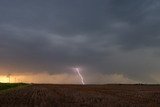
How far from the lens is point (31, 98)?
51.2 m

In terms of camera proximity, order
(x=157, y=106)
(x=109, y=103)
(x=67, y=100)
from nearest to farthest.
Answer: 1. (x=157, y=106)
2. (x=109, y=103)
3. (x=67, y=100)

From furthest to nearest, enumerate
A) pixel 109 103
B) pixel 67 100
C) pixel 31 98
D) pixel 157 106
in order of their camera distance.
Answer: pixel 31 98 → pixel 67 100 → pixel 109 103 → pixel 157 106

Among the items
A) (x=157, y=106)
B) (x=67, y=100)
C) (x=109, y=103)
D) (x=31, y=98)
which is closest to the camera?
(x=157, y=106)

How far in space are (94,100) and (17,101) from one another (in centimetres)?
794

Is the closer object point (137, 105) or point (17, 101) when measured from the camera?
point (137, 105)

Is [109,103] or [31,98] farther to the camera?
[31,98]

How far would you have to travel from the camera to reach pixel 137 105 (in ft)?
141

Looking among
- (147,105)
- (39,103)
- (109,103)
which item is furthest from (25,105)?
(147,105)

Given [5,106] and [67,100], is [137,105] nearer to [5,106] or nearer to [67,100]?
[67,100]

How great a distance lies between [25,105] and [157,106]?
40.2 ft

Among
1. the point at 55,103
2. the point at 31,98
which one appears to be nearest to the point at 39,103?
the point at 55,103

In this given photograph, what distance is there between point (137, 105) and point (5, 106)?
12.1 metres

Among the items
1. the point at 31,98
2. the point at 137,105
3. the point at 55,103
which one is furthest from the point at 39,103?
the point at 137,105

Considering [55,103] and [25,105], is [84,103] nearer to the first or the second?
[55,103]
